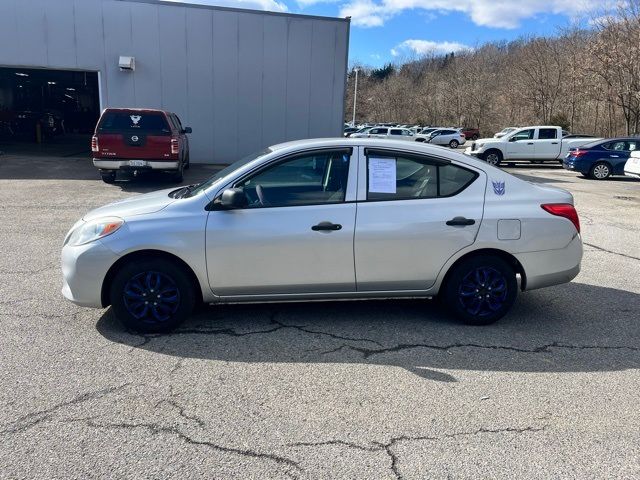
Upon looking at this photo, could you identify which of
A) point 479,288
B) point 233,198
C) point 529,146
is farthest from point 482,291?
point 529,146

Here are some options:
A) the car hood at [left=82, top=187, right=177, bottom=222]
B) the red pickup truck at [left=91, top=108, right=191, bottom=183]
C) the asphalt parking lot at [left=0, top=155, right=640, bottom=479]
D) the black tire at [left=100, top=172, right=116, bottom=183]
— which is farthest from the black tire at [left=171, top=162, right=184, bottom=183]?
the car hood at [left=82, top=187, right=177, bottom=222]

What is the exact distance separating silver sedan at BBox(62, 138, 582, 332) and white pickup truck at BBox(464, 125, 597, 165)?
1944cm

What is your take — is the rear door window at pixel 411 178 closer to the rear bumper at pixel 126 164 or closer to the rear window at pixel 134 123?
the rear bumper at pixel 126 164

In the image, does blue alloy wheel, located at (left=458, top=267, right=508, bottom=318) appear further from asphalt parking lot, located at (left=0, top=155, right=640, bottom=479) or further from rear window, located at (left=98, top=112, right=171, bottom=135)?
rear window, located at (left=98, top=112, right=171, bottom=135)

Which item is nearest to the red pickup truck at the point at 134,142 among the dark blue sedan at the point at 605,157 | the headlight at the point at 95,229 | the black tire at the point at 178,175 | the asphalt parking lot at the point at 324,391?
the black tire at the point at 178,175

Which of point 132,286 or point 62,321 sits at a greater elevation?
point 132,286

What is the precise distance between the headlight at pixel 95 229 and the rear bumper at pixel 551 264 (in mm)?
3453

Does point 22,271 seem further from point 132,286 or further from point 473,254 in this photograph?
point 473,254

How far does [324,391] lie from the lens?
11.4 feet

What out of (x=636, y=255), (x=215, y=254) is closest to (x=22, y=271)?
(x=215, y=254)

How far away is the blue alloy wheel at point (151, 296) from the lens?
13.9ft

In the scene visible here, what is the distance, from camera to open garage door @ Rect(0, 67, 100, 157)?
98.6 ft

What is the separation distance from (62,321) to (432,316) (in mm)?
3359

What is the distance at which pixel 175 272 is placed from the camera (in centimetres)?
421
